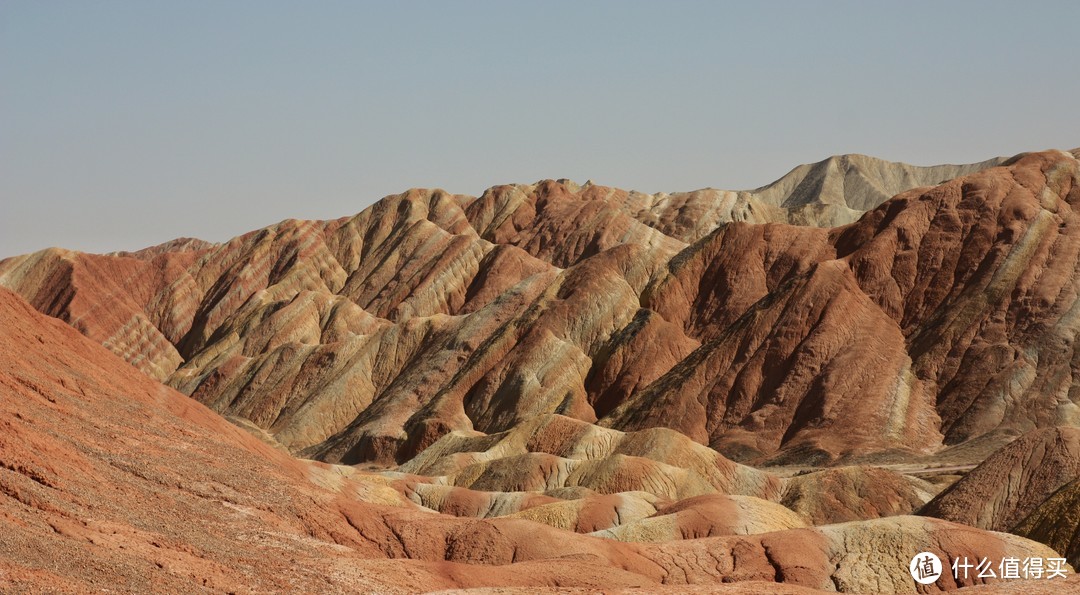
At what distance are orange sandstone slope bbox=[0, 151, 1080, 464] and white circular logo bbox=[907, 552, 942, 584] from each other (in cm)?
3910

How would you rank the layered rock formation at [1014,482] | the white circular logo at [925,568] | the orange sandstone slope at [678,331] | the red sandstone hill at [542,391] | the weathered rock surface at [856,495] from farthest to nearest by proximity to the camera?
the orange sandstone slope at [678,331] < the weathered rock surface at [856,495] < the layered rock formation at [1014,482] < the white circular logo at [925,568] < the red sandstone hill at [542,391]

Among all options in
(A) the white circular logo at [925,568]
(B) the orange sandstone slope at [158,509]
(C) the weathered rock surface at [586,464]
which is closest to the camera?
(B) the orange sandstone slope at [158,509]

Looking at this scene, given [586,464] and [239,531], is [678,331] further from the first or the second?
[239,531]

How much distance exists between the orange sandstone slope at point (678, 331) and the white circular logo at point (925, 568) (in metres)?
39.1

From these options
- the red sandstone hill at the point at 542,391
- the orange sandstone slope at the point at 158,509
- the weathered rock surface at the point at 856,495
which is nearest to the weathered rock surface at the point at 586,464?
the red sandstone hill at the point at 542,391

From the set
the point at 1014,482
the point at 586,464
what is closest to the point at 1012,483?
the point at 1014,482

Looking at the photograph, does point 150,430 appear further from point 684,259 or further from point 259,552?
point 684,259

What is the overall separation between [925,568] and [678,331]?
65.6 meters

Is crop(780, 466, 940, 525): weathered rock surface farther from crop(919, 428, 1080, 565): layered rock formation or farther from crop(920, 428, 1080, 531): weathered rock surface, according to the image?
crop(920, 428, 1080, 531): weathered rock surface

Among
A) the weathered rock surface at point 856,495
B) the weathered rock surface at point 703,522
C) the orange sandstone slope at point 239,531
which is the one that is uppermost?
the orange sandstone slope at point 239,531

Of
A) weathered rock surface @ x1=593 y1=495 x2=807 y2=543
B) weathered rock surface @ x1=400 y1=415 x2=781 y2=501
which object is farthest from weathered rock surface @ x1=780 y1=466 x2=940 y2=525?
weathered rock surface @ x1=593 y1=495 x2=807 y2=543

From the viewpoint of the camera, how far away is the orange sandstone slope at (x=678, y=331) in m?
89.8

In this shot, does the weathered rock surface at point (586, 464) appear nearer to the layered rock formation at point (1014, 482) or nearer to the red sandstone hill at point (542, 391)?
the red sandstone hill at point (542, 391)

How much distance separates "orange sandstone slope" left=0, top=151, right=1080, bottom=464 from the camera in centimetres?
8975
